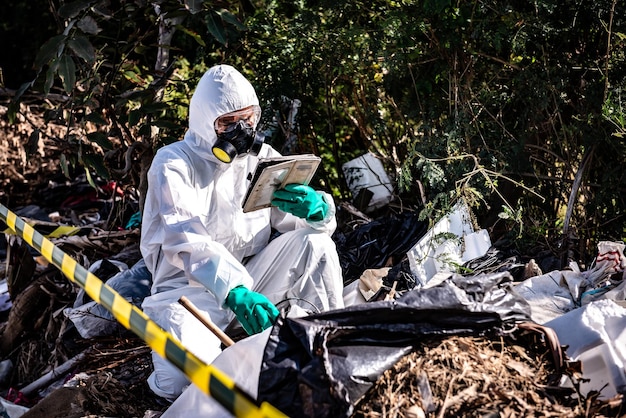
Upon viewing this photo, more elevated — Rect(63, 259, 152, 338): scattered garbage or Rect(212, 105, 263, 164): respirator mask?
Rect(212, 105, 263, 164): respirator mask

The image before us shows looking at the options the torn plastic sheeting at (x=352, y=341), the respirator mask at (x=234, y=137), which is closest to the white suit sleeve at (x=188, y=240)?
the respirator mask at (x=234, y=137)

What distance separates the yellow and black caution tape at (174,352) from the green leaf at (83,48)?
1.74 m

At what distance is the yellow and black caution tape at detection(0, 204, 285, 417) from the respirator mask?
90 centimetres

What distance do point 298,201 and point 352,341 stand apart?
1317 millimetres

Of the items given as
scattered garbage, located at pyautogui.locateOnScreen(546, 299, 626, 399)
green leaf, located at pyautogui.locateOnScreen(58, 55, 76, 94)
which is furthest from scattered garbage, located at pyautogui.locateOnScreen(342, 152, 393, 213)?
scattered garbage, located at pyautogui.locateOnScreen(546, 299, 626, 399)

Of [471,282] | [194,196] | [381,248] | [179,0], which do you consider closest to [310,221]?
[194,196]

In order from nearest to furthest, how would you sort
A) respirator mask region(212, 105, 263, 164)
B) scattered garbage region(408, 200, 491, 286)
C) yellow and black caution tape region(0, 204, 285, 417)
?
yellow and black caution tape region(0, 204, 285, 417), respirator mask region(212, 105, 263, 164), scattered garbage region(408, 200, 491, 286)

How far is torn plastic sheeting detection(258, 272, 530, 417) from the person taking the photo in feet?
7.65

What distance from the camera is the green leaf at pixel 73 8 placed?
4.53 metres

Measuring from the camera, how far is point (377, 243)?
461cm

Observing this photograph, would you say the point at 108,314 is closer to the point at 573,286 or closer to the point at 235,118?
the point at 235,118

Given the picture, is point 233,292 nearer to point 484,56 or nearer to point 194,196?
point 194,196

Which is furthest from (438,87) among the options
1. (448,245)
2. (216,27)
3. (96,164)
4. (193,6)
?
(96,164)

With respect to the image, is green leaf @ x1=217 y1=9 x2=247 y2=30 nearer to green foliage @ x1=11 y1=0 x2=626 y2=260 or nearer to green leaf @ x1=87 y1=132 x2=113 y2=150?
green foliage @ x1=11 y1=0 x2=626 y2=260
